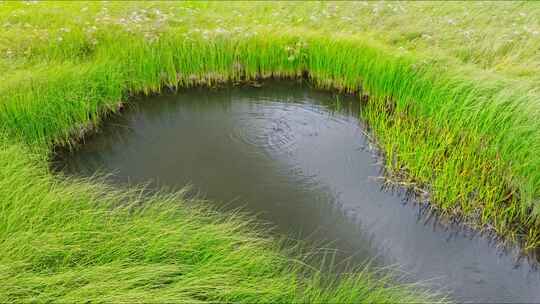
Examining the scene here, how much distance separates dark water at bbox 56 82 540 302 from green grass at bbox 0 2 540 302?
316 millimetres

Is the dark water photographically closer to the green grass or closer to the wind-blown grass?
the green grass

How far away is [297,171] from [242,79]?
113 inches

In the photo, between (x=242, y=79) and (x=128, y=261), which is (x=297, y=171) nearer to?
(x=128, y=261)

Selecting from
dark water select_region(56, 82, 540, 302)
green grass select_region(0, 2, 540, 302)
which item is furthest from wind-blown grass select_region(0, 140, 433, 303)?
dark water select_region(56, 82, 540, 302)

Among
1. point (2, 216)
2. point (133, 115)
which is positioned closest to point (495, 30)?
point (133, 115)

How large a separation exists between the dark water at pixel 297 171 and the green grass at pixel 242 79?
316mm

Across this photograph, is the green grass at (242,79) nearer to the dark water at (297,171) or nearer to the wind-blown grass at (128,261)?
the wind-blown grass at (128,261)

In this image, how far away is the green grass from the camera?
2.76 meters

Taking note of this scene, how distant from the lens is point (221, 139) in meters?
5.44

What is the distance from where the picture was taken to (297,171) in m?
4.77

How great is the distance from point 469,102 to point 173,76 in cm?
459

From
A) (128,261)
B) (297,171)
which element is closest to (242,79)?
(297,171)

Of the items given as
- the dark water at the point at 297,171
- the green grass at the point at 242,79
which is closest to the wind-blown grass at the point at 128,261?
the green grass at the point at 242,79

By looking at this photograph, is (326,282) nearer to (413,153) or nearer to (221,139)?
(413,153)
